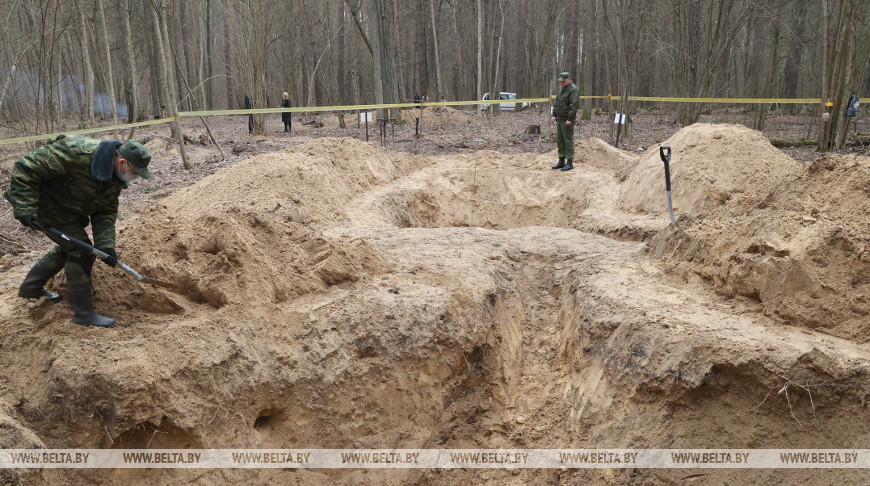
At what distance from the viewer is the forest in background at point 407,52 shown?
12.5 meters

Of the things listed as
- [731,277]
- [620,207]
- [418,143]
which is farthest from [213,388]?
[418,143]

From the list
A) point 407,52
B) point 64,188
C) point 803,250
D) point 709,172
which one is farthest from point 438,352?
point 407,52

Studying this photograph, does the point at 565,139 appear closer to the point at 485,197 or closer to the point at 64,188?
the point at 485,197

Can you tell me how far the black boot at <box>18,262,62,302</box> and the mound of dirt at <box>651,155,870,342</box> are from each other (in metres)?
5.56

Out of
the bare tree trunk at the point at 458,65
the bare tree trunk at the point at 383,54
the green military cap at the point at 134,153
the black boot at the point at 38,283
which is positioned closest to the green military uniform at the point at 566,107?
the bare tree trunk at the point at 383,54

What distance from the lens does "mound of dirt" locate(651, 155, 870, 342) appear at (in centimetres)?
430

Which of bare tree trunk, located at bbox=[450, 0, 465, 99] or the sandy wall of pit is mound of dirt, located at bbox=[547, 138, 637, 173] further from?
bare tree trunk, located at bbox=[450, 0, 465, 99]

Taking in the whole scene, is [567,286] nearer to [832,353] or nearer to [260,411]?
[832,353]

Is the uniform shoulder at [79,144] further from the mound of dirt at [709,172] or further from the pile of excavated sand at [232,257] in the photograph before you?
the mound of dirt at [709,172]

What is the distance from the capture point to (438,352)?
5.05 m

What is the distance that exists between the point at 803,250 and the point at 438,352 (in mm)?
3096

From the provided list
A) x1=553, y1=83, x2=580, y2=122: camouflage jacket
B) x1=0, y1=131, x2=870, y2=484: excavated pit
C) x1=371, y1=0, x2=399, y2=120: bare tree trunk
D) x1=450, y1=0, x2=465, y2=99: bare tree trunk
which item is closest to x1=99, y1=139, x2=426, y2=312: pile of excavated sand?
x1=0, y1=131, x2=870, y2=484: excavated pit

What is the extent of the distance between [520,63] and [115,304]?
111 feet

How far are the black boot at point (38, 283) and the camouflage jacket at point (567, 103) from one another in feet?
30.7
